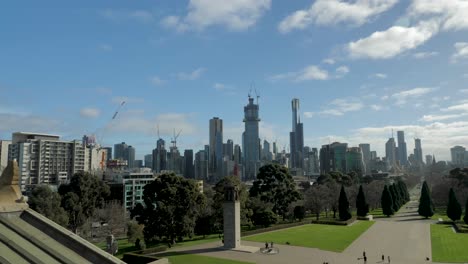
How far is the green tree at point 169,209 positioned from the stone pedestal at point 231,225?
20.0 feet

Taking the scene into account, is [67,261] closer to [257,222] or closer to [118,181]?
[257,222]

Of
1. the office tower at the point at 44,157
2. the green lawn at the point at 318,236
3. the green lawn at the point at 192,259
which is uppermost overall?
the office tower at the point at 44,157

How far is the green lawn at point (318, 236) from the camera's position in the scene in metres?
43.9

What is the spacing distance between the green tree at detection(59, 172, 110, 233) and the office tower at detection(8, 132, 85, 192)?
3090 inches

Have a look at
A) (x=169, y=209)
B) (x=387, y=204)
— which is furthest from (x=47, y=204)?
(x=387, y=204)

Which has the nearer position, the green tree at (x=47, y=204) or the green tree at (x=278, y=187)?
the green tree at (x=47, y=204)

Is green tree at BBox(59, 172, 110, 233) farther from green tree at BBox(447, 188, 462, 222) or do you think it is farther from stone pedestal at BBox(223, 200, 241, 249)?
green tree at BBox(447, 188, 462, 222)

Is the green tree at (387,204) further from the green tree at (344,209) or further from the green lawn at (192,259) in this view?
the green lawn at (192,259)

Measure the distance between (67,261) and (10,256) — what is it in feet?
4.64

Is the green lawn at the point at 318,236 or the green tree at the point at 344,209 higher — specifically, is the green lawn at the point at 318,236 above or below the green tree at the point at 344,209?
below

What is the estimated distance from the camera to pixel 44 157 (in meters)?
141

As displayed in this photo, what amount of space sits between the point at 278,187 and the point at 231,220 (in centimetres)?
2756

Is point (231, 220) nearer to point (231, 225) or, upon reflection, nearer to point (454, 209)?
point (231, 225)

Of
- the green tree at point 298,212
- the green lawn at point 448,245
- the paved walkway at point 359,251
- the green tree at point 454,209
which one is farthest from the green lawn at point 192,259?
the green tree at point 454,209
